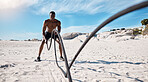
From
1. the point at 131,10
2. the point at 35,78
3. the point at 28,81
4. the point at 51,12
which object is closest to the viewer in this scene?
the point at 131,10

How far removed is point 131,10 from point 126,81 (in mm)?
1640

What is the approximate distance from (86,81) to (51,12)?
3161 millimetres

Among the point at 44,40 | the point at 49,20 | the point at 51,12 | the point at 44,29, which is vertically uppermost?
the point at 51,12

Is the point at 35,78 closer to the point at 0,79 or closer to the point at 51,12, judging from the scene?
the point at 0,79

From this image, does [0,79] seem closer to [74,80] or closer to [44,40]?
[74,80]

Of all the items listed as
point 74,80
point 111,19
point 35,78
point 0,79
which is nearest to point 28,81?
point 35,78

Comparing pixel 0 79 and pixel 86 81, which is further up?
pixel 0 79

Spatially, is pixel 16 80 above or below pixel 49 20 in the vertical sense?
below

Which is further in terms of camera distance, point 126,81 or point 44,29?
point 44,29

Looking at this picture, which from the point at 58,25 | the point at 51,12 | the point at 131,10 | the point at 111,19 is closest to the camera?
the point at 131,10

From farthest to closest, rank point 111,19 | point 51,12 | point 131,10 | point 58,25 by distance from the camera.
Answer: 1. point 58,25
2. point 51,12
3. point 111,19
4. point 131,10

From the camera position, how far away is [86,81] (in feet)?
6.03

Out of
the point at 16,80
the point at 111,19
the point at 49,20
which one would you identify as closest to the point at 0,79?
the point at 16,80

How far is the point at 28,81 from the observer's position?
1802 mm
